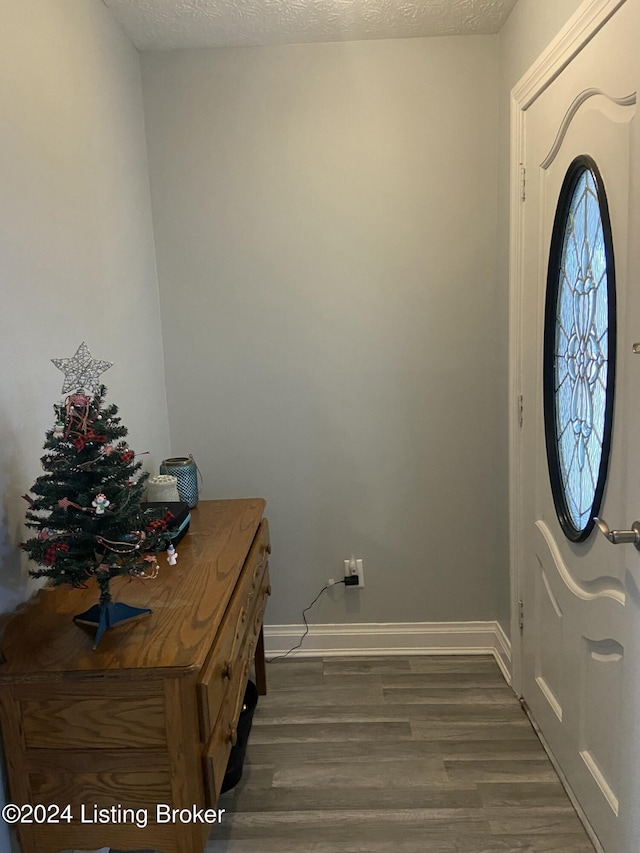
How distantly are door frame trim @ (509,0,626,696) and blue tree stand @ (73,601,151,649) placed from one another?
1474 mm

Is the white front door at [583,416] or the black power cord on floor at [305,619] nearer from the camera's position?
the white front door at [583,416]

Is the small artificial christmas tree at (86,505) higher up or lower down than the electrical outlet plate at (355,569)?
higher up

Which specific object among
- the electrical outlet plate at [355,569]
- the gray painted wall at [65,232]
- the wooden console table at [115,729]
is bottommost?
the electrical outlet plate at [355,569]

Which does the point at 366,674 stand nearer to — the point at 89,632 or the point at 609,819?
the point at 609,819

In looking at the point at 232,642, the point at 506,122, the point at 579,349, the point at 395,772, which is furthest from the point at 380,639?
the point at 506,122

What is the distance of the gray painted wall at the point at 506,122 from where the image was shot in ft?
6.03

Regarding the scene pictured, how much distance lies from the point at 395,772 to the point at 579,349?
149 centimetres

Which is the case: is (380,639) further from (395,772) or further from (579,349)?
(579,349)

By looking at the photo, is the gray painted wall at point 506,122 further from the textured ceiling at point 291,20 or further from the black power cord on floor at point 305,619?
the black power cord on floor at point 305,619

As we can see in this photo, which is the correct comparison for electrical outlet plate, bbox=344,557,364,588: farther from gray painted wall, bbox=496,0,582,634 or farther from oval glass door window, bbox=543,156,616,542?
oval glass door window, bbox=543,156,616,542

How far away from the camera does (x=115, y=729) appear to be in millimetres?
1224

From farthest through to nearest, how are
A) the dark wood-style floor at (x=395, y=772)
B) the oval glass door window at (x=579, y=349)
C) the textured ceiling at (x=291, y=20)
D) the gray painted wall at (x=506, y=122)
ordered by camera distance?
the textured ceiling at (x=291, y=20) → the gray painted wall at (x=506, y=122) → the dark wood-style floor at (x=395, y=772) → the oval glass door window at (x=579, y=349)

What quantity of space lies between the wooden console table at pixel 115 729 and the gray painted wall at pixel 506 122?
1.53 meters

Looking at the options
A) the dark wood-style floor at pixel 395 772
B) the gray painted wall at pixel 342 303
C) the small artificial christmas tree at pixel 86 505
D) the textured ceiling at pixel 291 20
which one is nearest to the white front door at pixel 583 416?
the dark wood-style floor at pixel 395 772
